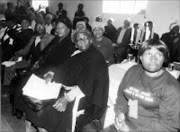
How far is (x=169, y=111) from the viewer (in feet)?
4.56

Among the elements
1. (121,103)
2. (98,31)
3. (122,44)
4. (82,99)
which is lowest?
(122,44)

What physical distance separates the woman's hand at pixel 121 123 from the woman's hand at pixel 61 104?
509mm

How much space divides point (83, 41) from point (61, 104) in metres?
0.64

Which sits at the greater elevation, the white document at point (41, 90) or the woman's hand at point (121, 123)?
the white document at point (41, 90)

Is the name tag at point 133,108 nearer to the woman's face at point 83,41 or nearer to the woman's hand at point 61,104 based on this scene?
the woman's hand at point 61,104

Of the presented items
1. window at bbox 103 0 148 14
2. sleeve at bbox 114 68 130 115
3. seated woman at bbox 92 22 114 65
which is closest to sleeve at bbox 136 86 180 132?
sleeve at bbox 114 68 130 115

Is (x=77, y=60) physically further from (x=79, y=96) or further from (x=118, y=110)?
(x=118, y=110)

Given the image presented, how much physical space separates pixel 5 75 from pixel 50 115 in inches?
66.5

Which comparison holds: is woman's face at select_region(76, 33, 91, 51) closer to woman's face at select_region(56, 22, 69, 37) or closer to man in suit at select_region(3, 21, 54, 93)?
woman's face at select_region(56, 22, 69, 37)

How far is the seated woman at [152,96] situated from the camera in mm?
1396

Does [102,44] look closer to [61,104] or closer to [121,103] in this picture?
[61,104]

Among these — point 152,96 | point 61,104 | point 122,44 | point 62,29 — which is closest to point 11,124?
point 61,104

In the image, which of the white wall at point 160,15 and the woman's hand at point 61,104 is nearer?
the woman's hand at point 61,104

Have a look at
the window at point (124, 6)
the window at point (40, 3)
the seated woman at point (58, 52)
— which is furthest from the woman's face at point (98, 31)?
the window at point (40, 3)
